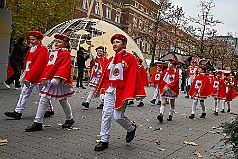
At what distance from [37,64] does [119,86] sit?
2.23 metres

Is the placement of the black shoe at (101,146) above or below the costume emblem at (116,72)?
below

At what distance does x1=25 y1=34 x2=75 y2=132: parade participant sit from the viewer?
5.89 metres

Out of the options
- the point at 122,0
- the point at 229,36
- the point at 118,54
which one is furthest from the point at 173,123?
the point at 122,0

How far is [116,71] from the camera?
5.31 m

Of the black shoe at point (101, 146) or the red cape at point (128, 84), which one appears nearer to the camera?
the black shoe at point (101, 146)

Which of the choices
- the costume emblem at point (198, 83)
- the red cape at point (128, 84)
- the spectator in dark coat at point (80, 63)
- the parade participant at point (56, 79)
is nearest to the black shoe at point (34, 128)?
the parade participant at point (56, 79)

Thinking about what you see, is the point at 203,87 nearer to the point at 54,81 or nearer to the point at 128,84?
the point at 128,84

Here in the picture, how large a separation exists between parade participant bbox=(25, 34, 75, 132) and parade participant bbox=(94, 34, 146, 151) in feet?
3.34

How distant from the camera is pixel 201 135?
23.7 ft

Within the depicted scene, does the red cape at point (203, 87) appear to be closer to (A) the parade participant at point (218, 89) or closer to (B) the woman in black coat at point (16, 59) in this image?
(A) the parade participant at point (218, 89)

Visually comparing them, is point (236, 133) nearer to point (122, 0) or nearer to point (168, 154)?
point (168, 154)

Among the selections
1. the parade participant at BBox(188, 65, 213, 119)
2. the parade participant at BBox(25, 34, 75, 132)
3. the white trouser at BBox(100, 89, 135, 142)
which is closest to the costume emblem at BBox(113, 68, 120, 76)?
the white trouser at BBox(100, 89, 135, 142)

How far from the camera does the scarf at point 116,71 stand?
17.3 feet

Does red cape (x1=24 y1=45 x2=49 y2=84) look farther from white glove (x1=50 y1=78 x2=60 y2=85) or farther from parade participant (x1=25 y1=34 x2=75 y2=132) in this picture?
white glove (x1=50 y1=78 x2=60 y2=85)
